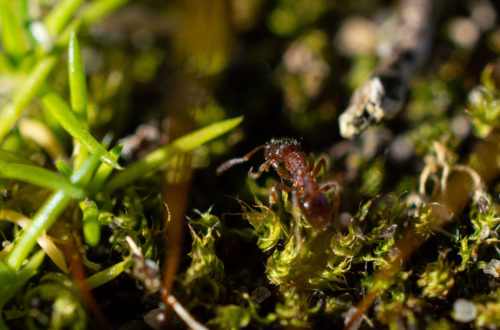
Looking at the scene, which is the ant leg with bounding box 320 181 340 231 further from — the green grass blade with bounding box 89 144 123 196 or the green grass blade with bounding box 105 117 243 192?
the green grass blade with bounding box 89 144 123 196

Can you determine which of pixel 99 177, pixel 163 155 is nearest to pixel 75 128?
pixel 99 177

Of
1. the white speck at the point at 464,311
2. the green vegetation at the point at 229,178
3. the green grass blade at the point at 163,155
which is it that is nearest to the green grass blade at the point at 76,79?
the green vegetation at the point at 229,178

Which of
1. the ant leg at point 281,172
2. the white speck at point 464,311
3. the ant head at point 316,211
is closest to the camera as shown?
the white speck at point 464,311

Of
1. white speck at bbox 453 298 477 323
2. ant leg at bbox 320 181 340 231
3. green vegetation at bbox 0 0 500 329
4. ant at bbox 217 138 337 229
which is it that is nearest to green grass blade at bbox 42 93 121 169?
Answer: green vegetation at bbox 0 0 500 329

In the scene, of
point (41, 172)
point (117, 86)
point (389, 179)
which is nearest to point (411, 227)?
point (389, 179)

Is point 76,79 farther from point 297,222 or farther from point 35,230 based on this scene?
point 297,222

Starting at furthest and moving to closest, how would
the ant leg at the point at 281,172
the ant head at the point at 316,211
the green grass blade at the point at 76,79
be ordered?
the ant leg at the point at 281,172
the green grass blade at the point at 76,79
the ant head at the point at 316,211

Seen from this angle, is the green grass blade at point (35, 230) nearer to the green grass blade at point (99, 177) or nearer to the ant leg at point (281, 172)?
the green grass blade at point (99, 177)
